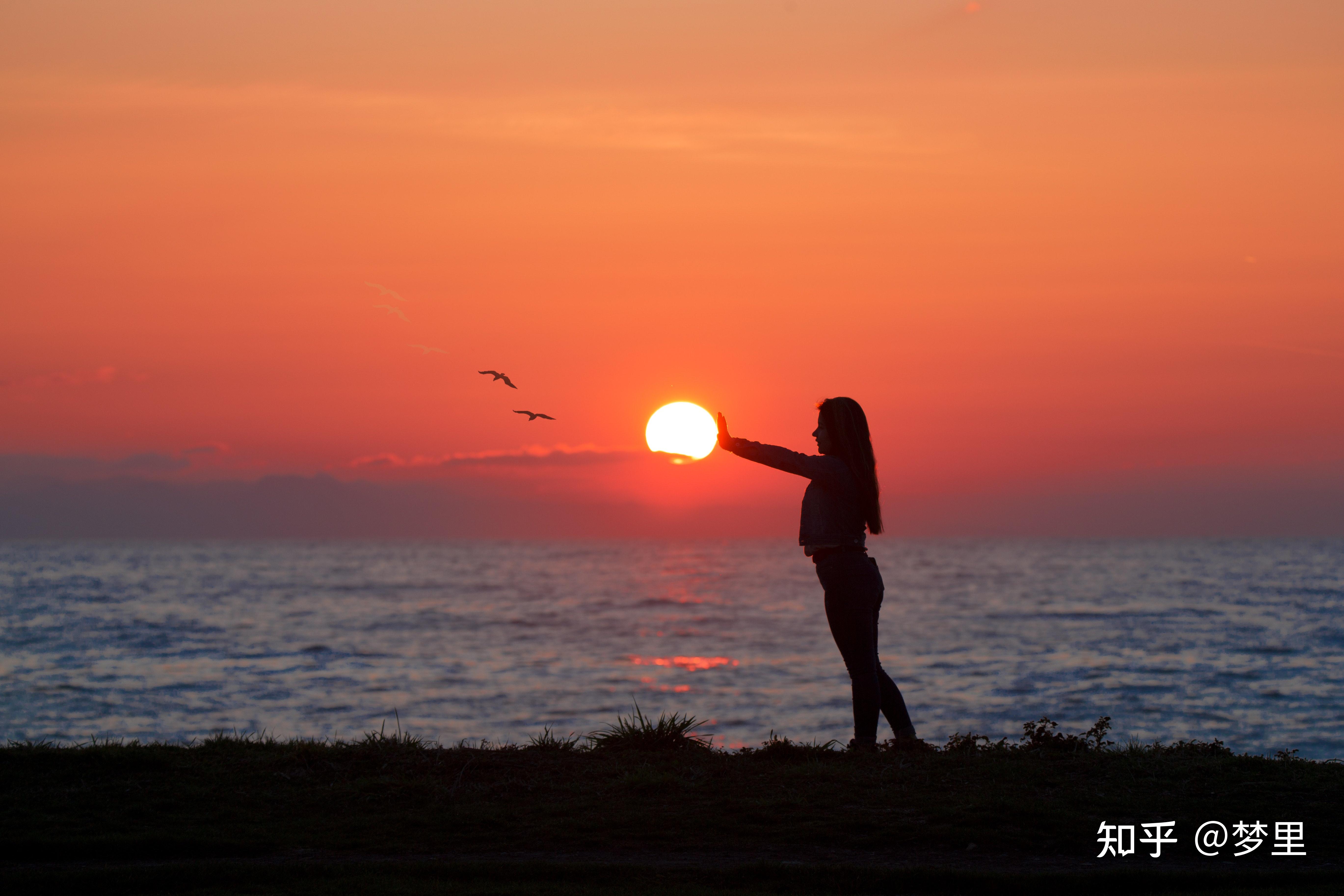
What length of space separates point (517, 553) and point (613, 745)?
13377cm

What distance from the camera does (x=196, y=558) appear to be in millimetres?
119688

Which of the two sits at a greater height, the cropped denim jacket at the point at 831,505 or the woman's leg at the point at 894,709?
the cropped denim jacket at the point at 831,505

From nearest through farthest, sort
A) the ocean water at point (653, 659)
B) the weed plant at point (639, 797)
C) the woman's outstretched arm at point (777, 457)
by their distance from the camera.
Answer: the weed plant at point (639, 797) → the woman's outstretched arm at point (777, 457) → the ocean water at point (653, 659)

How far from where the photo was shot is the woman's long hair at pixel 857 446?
807cm

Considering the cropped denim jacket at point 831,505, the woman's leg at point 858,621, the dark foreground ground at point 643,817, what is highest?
the cropped denim jacket at point 831,505

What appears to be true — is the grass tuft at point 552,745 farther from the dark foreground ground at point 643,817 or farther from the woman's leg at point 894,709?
the woman's leg at point 894,709

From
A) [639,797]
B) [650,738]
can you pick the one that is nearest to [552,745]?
[650,738]

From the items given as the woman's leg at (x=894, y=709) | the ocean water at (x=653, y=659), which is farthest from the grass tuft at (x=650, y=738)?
the ocean water at (x=653, y=659)

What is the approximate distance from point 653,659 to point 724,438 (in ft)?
73.2

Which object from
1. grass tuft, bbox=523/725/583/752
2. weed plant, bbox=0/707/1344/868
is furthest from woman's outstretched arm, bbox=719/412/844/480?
grass tuft, bbox=523/725/583/752

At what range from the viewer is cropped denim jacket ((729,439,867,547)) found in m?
7.94

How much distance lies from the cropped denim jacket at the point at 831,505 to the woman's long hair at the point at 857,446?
1.8 inches

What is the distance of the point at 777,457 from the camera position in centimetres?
770

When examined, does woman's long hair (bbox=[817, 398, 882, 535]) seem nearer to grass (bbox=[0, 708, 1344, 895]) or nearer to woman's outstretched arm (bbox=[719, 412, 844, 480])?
woman's outstretched arm (bbox=[719, 412, 844, 480])
